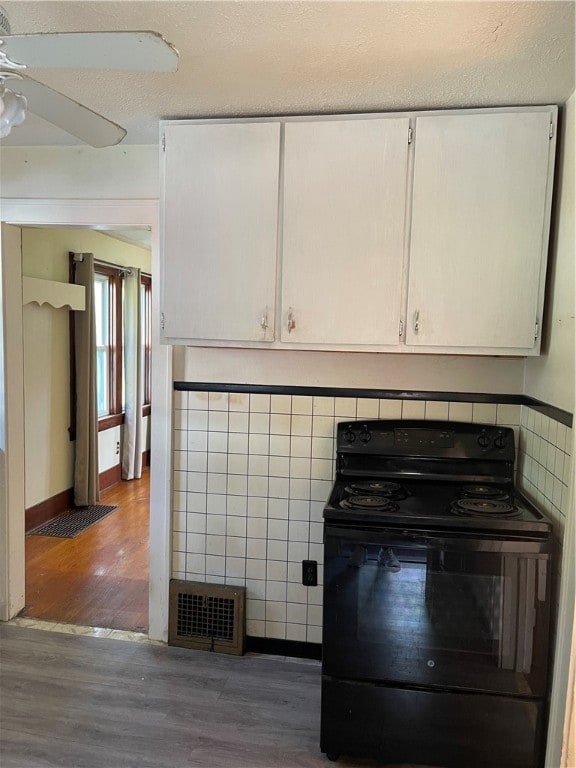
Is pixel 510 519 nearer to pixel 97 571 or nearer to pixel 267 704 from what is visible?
pixel 267 704

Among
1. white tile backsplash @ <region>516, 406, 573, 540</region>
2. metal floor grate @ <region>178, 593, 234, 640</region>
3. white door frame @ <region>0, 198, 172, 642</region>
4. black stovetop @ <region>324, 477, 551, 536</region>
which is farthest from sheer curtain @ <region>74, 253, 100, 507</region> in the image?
white tile backsplash @ <region>516, 406, 573, 540</region>

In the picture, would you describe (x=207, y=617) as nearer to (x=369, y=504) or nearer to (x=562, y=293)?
(x=369, y=504)

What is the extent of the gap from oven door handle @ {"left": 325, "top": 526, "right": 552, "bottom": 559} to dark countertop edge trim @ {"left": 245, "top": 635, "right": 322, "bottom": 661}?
989 millimetres

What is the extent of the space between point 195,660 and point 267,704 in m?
0.44

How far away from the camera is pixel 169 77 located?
5.99 feet

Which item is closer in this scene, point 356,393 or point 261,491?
point 356,393

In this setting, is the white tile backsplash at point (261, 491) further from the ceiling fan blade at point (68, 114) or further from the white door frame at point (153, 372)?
the ceiling fan blade at point (68, 114)

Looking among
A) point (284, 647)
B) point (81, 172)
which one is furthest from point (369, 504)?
point (81, 172)

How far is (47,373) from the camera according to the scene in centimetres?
407

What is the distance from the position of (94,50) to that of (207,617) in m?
2.30

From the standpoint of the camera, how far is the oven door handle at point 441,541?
5.77ft

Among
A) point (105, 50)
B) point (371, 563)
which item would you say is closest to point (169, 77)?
point (105, 50)

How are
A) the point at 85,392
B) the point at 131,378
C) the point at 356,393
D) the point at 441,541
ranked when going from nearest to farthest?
the point at 441,541 → the point at 356,393 → the point at 85,392 → the point at 131,378

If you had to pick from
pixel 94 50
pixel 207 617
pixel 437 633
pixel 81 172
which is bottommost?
pixel 207 617
